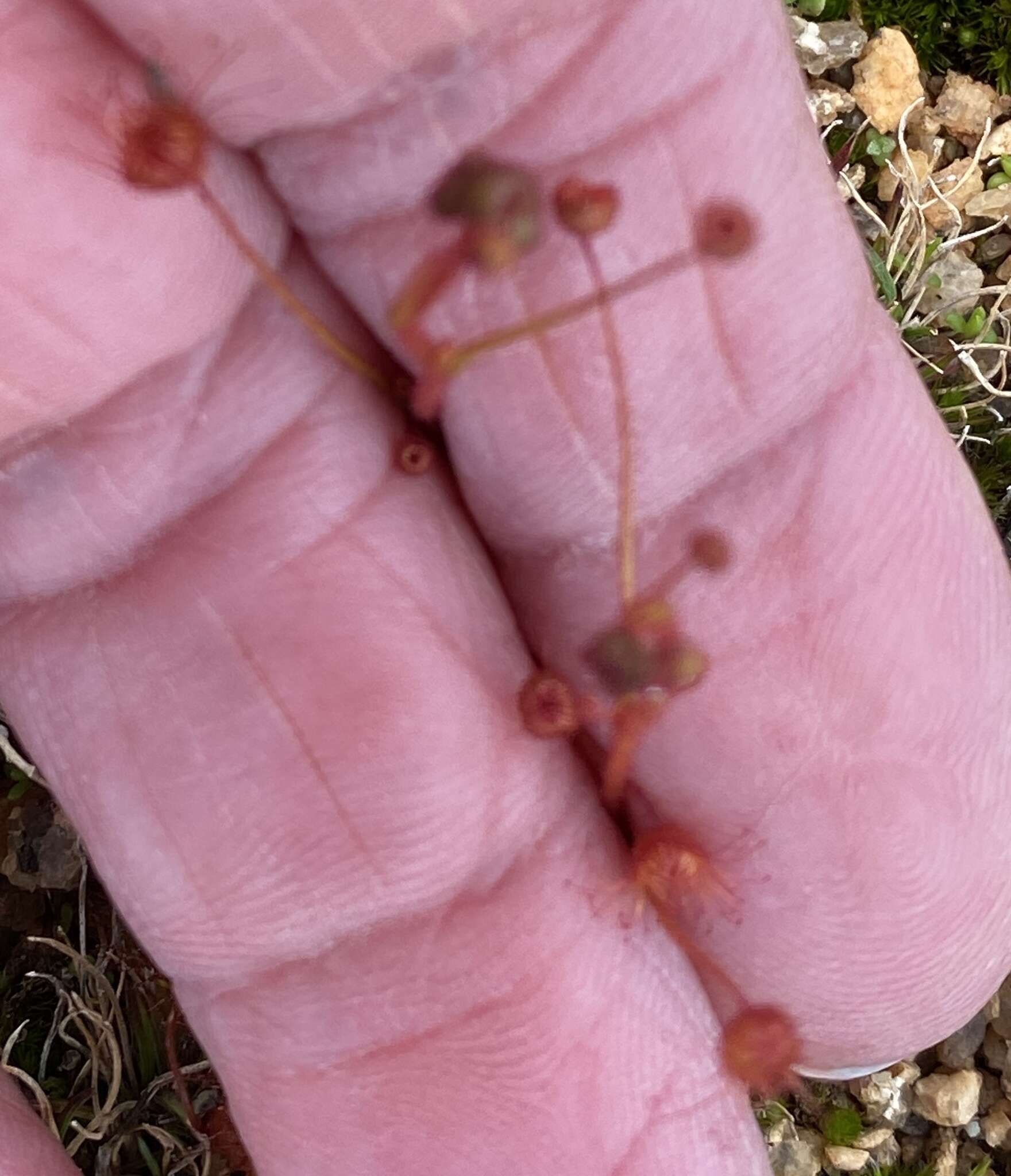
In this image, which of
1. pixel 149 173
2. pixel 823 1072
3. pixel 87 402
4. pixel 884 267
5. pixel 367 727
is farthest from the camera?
pixel 884 267

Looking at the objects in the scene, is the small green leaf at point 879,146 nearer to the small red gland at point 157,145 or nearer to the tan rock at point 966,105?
the tan rock at point 966,105

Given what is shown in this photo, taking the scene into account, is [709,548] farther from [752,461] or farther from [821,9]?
[821,9]

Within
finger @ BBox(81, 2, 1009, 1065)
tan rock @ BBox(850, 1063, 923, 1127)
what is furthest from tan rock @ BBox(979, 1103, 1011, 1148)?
finger @ BBox(81, 2, 1009, 1065)

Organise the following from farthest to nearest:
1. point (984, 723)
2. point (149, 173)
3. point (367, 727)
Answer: point (984, 723) → point (367, 727) → point (149, 173)

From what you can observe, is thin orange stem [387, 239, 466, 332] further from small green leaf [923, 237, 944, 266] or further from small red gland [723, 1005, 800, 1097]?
small green leaf [923, 237, 944, 266]

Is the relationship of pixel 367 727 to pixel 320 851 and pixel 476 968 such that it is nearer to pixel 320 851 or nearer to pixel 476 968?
pixel 320 851

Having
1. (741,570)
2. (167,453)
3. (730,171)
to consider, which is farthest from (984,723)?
(167,453)
